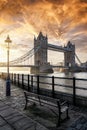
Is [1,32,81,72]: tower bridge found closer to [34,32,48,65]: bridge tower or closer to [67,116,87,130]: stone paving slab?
[34,32,48,65]: bridge tower

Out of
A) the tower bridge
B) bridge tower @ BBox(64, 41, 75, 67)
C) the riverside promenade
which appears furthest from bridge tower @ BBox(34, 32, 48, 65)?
the riverside promenade

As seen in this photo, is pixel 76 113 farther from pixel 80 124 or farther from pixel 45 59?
pixel 45 59

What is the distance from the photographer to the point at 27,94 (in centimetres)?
635

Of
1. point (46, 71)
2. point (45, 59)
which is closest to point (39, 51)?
point (45, 59)

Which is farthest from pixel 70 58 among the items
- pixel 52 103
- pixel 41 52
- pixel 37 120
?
pixel 37 120

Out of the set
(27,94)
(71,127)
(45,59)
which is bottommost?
(71,127)

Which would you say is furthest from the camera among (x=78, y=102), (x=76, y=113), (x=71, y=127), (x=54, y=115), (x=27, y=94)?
(x=78, y=102)

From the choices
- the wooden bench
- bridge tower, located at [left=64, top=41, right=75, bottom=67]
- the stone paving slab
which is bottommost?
the stone paving slab

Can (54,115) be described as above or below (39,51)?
below

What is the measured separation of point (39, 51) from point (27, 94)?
98.4 meters

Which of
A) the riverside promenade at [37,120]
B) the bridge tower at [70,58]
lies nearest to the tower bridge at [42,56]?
the bridge tower at [70,58]

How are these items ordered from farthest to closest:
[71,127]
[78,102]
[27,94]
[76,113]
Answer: [78,102] → [27,94] → [76,113] → [71,127]

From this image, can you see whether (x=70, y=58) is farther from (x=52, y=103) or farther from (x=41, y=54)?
(x=52, y=103)

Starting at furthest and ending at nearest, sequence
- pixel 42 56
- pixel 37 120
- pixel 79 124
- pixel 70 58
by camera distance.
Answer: pixel 70 58, pixel 42 56, pixel 37 120, pixel 79 124
